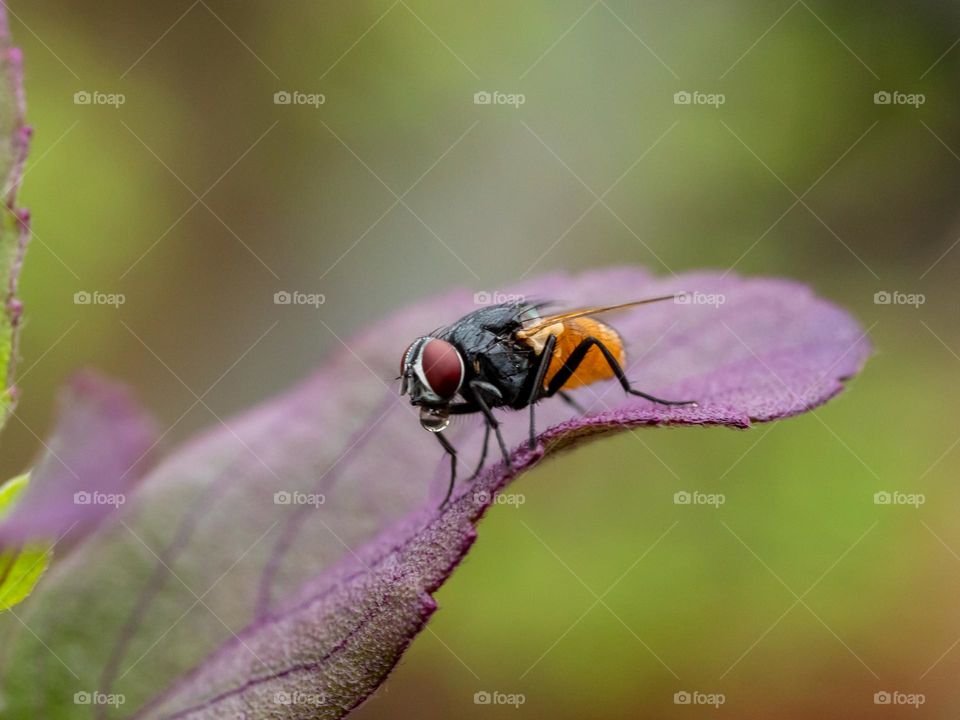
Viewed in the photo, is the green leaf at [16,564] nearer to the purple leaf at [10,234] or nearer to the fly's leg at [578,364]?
the purple leaf at [10,234]

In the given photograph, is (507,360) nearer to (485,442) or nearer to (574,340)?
(574,340)

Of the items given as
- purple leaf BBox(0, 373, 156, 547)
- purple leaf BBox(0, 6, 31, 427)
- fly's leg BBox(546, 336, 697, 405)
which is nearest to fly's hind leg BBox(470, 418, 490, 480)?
fly's leg BBox(546, 336, 697, 405)

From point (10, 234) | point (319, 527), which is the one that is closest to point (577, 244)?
point (319, 527)

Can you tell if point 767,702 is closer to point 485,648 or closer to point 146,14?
point 485,648

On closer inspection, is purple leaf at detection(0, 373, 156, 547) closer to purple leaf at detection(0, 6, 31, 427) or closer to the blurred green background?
purple leaf at detection(0, 6, 31, 427)

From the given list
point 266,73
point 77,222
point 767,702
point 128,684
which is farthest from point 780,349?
point 266,73

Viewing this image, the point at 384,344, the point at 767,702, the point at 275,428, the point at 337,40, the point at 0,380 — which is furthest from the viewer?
the point at 337,40
